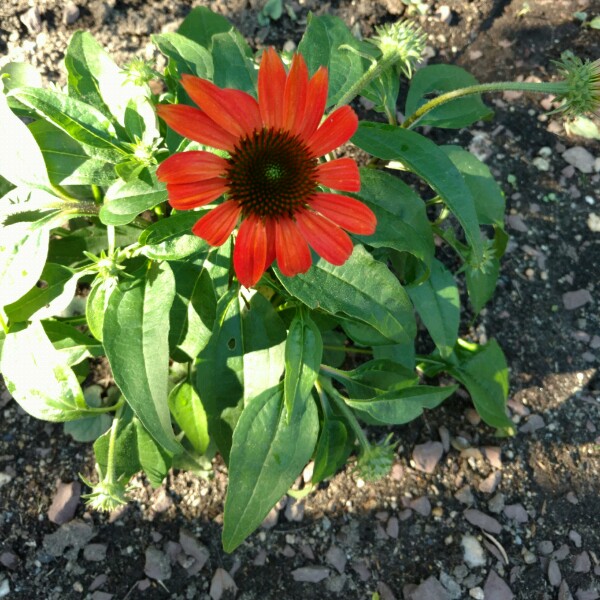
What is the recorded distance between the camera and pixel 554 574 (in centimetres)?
176

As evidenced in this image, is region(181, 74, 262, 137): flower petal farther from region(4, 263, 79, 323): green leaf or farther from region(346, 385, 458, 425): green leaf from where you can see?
region(346, 385, 458, 425): green leaf

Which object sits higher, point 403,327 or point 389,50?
point 389,50

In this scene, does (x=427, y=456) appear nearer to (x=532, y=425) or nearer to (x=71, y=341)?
(x=532, y=425)

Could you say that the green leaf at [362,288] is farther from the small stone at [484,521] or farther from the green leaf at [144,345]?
the small stone at [484,521]

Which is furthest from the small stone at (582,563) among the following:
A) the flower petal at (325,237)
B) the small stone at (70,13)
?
the small stone at (70,13)

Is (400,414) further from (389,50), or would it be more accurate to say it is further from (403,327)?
(389,50)

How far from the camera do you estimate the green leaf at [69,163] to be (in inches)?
54.4

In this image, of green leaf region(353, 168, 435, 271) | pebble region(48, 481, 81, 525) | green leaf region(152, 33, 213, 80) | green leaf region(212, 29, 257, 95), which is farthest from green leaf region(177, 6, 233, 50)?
pebble region(48, 481, 81, 525)

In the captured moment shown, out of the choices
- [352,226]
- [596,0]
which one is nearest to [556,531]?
[352,226]

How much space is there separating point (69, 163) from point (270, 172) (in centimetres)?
48

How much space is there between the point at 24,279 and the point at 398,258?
87cm

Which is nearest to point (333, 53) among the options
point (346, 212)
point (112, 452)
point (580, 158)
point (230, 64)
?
point (230, 64)

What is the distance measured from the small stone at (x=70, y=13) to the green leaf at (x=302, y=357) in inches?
54.8

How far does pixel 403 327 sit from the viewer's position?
139 cm
